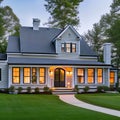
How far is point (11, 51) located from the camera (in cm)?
3631

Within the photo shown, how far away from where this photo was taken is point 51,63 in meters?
34.2

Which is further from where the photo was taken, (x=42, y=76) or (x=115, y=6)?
(x=115, y=6)

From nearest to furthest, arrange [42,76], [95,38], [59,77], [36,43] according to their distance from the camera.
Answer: [42,76], [59,77], [36,43], [95,38]

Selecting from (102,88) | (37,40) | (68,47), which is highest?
(37,40)

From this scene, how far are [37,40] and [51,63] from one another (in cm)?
585

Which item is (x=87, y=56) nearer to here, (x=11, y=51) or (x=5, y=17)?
(x=11, y=51)

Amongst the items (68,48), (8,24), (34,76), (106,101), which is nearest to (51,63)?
(34,76)

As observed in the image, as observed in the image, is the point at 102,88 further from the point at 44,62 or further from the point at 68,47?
the point at 44,62

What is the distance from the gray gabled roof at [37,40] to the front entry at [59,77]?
102 inches

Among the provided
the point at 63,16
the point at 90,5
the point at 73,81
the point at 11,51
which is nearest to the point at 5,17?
the point at 63,16

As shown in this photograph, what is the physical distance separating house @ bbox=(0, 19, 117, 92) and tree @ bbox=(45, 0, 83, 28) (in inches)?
421

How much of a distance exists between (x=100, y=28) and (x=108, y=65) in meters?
22.0

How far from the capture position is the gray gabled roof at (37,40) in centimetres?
3725

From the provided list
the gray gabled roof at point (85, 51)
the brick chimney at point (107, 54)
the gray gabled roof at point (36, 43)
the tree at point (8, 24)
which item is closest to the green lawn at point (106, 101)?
the gray gabled roof at point (36, 43)
